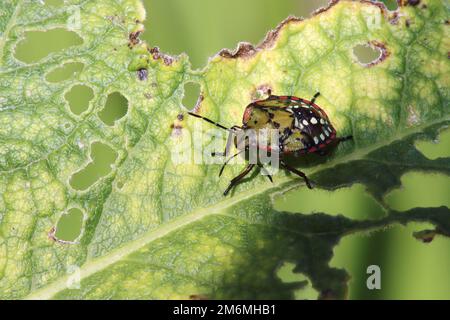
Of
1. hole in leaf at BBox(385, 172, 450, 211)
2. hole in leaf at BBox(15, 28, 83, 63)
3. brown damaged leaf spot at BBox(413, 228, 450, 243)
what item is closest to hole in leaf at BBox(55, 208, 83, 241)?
hole in leaf at BBox(15, 28, 83, 63)

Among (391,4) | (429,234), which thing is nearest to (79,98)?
(391,4)

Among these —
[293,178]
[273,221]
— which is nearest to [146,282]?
[273,221]

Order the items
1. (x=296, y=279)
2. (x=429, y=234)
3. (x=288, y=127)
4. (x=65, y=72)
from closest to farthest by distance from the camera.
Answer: (x=296, y=279) → (x=429, y=234) → (x=65, y=72) → (x=288, y=127)

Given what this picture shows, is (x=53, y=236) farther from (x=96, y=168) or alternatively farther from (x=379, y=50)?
(x=379, y=50)

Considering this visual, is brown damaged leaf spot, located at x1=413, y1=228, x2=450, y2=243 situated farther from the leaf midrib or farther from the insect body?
the insect body

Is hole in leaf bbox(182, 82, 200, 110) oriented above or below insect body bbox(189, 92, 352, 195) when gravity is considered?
above

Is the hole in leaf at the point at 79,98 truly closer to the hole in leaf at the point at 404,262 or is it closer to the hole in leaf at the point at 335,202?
the hole in leaf at the point at 335,202

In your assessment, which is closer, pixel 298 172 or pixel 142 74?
pixel 298 172

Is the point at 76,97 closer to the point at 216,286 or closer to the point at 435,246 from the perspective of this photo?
the point at 216,286
